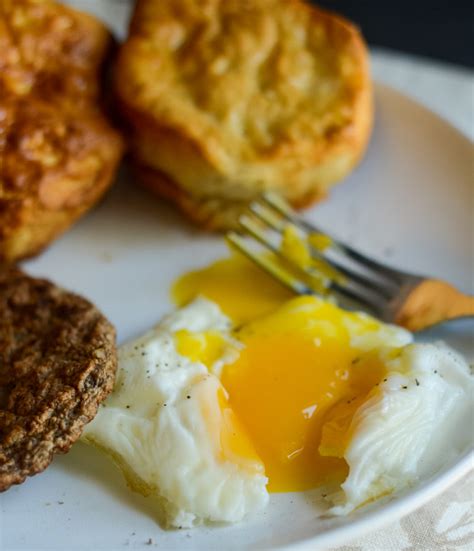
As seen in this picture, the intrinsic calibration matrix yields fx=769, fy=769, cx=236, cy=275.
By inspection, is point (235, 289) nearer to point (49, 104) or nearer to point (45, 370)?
point (45, 370)

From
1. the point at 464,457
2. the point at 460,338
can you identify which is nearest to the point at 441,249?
the point at 460,338

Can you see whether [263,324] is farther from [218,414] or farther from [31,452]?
[31,452]

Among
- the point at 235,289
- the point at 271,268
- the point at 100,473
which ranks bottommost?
the point at 100,473

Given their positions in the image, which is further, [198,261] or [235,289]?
[198,261]

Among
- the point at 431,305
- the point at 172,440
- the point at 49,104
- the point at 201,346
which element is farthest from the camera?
the point at 49,104

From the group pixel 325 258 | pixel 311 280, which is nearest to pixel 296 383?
pixel 311 280

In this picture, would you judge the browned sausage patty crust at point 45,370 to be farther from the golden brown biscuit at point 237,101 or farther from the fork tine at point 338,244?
the fork tine at point 338,244
